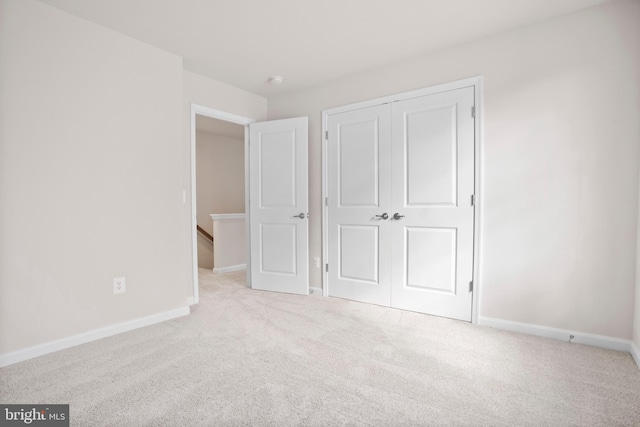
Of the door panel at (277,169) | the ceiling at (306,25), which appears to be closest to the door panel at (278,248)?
the door panel at (277,169)

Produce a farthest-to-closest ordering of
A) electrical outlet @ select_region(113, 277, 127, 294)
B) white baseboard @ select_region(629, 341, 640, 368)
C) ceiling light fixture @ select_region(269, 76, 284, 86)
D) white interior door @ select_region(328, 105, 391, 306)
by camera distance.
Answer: ceiling light fixture @ select_region(269, 76, 284, 86) → white interior door @ select_region(328, 105, 391, 306) → electrical outlet @ select_region(113, 277, 127, 294) → white baseboard @ select_region(629, 341, 640, 368)

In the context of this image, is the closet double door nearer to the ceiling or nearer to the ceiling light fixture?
the ceiling

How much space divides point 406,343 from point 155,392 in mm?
1624

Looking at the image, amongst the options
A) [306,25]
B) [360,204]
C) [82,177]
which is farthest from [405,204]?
[82,177]

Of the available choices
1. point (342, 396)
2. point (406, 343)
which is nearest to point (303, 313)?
point (406, 343)

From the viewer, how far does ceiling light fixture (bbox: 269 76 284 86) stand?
3.50 metres

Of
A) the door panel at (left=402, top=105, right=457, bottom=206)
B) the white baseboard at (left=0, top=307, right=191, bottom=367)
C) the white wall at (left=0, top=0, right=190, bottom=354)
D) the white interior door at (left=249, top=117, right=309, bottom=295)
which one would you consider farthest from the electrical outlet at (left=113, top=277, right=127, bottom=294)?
the door panel at (left=402, top=105, right=457, bottom=206)

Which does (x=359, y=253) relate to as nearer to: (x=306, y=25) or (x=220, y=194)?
(x=306, y=25)

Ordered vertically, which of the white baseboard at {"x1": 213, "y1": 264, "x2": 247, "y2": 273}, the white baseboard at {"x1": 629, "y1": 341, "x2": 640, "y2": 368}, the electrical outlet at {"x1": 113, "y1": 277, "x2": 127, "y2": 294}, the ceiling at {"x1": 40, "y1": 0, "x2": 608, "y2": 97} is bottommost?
the white baseboard at {"x1": 213, "y1": 264, "x2": 247, "y2": 273}

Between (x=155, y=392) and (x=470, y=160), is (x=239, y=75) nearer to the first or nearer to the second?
(x=470, y=160)

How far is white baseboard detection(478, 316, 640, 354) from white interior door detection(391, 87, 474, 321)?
0.70 feet

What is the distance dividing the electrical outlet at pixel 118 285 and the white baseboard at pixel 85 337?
0.26 meters

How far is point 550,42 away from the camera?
2.44 metres

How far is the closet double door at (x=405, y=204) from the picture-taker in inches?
111
